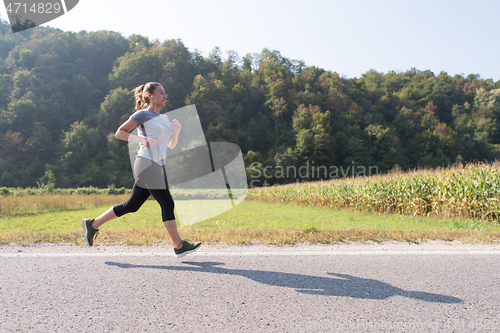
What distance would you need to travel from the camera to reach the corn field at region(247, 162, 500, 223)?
8.36m

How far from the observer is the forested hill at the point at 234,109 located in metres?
65.1

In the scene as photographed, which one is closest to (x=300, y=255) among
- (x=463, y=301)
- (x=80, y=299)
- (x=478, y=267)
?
(x=463, y=301)

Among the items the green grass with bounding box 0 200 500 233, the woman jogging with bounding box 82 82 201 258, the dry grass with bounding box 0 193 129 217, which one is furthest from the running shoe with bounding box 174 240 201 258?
the dry grass with bounding box 0 193 129 217

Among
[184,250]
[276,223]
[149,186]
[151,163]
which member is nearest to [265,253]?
[184,250]

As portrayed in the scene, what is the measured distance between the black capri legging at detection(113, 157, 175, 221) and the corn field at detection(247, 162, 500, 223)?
958cm

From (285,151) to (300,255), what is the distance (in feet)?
224

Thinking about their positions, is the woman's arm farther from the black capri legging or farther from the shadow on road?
the shadow on road

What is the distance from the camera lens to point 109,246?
11.7 feet

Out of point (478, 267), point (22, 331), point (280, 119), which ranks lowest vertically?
point (478, 267)

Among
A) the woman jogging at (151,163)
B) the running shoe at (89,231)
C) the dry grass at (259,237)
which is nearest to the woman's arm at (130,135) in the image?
the woman jogging at (151,163)

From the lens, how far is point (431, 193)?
1017cm

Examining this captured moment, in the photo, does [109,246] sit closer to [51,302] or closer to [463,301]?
[51,302]

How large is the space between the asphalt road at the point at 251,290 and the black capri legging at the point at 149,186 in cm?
58

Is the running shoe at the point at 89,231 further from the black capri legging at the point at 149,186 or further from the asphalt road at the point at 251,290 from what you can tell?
the black capri legging at the point at 149,186
